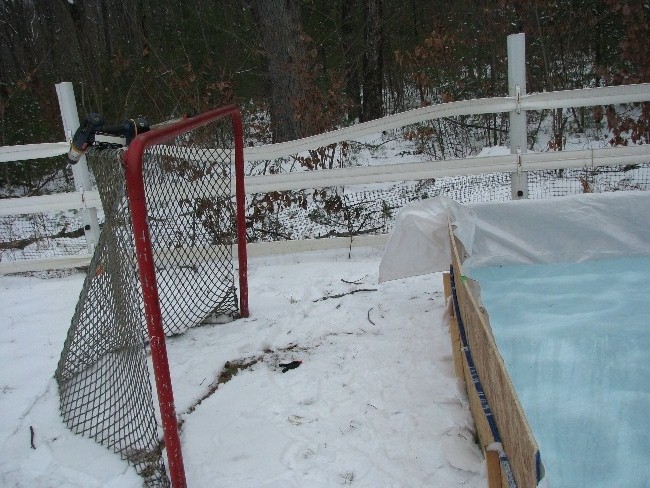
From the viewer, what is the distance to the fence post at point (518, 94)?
505 centimetres

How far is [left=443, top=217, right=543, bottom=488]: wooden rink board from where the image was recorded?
168 centimetres

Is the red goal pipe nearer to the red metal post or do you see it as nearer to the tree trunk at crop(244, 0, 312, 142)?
the red metal post

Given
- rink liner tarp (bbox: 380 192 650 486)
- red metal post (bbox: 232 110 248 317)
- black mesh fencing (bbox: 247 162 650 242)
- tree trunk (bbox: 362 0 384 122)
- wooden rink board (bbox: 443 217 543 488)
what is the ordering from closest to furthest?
wooden rink board (bbox: 443 217 543 488), rink liner tarp (bbox: 380 192 650 486), red metal post (bbox: 232 110 248 317), black mesh fencing (bbox: 247 162 650 242), tree trunk (bbox: 362 0 384 122)

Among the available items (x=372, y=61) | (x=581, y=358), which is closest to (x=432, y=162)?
(x=581, y=358)

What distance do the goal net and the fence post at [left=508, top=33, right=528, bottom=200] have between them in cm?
248

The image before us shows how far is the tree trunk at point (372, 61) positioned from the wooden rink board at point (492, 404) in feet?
33.3

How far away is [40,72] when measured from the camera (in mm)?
13055

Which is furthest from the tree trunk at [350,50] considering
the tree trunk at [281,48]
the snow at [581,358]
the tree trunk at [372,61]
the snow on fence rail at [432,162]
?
the snow at [581,358]

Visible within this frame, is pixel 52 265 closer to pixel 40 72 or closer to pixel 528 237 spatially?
pixel 528 237

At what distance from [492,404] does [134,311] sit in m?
1.65

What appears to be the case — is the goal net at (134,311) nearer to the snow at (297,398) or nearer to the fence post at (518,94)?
the snow at (297,398)

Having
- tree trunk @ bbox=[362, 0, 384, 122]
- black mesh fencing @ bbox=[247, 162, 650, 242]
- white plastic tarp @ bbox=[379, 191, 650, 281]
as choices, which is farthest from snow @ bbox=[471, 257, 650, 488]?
tree trunk @ bbox=[362, 0, 384, 122]

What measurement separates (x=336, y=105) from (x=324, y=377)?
4979 mm

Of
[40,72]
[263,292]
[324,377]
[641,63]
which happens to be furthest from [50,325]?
[40,72]
